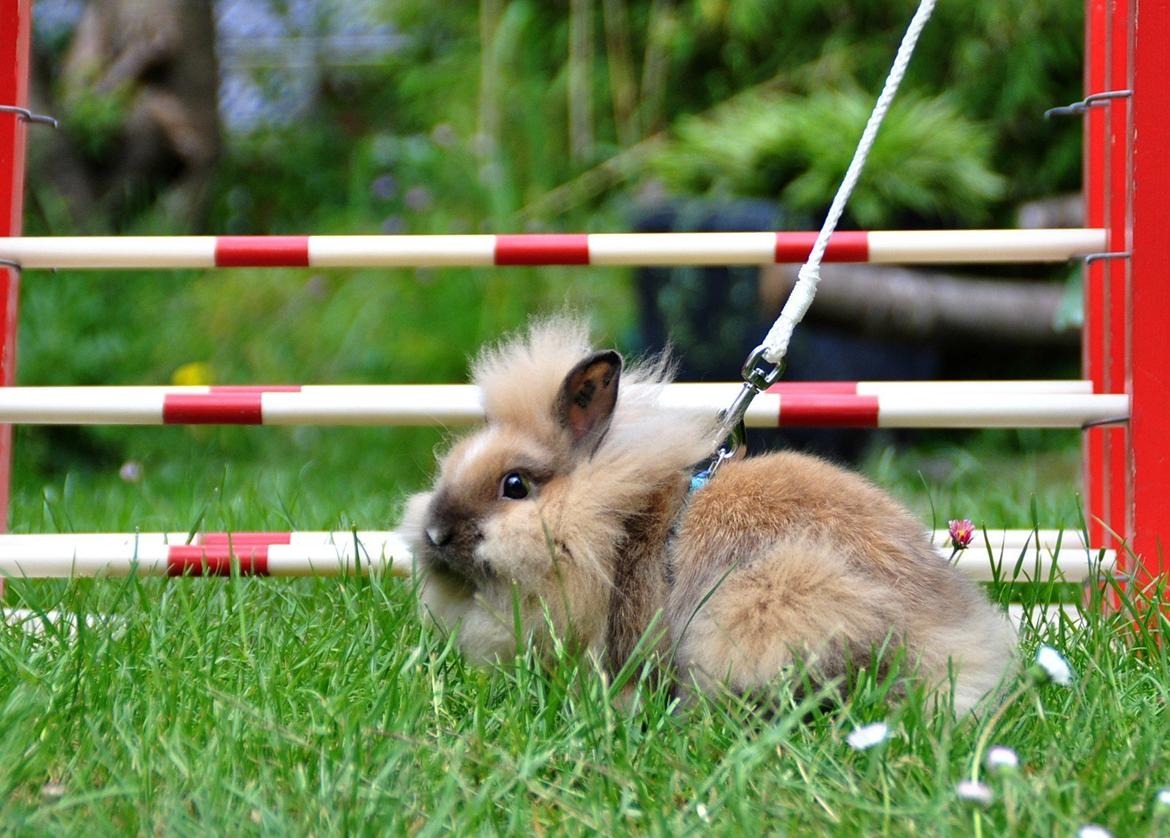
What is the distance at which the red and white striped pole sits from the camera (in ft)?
7.98

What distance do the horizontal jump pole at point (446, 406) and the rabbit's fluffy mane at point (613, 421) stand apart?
0.67 feet

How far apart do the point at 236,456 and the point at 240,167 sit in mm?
2201

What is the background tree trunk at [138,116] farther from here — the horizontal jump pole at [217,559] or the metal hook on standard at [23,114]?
the horizontal jump pole at [217,559]

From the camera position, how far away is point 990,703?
1.71m

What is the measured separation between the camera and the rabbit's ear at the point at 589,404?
76.0 inches

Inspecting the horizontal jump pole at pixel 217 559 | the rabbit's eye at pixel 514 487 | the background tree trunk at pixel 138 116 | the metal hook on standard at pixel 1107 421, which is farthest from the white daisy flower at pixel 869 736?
the background tree trunk at pixel 138 116

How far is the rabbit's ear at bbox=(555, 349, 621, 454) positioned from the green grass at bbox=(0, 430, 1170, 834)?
1.11 feet

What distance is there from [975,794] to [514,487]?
824mm

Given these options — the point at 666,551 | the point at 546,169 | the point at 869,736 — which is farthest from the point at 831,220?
the point at 546,169

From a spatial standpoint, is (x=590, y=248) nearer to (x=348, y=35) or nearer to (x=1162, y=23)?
(x=1162, y=23)

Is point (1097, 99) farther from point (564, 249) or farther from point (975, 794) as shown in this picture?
point (975, 794)

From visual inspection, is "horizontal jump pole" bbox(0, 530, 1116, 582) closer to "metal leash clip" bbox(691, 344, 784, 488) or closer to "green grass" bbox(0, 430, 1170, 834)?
"green grass" bbox(0, 430, 1170, 834)

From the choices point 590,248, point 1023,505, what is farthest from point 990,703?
point 1023,505

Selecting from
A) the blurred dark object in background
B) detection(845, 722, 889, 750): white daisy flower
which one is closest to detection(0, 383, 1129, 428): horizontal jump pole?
detection(845, 722, 889, 750): white daisy flower
